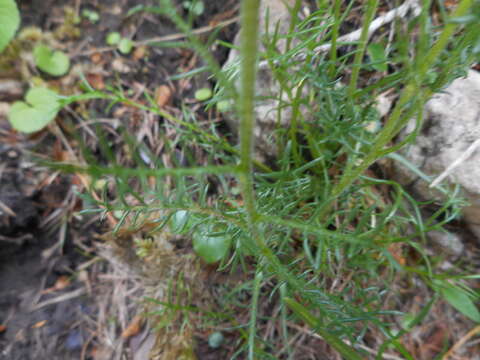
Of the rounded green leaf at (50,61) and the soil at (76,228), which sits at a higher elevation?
the rounded green leaf at (50,61)

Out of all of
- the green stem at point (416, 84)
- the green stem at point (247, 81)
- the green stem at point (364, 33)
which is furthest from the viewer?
the green stem at point (364, 33)

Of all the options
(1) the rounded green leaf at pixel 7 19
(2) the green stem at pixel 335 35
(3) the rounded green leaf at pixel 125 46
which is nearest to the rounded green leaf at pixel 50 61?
(1) the rounded green leaf at pixel 7 19

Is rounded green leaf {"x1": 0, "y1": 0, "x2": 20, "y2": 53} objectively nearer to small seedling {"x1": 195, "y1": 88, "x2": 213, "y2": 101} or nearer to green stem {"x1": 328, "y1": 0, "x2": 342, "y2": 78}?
small seedling {"x1": 195, "y1": 88, "x2": 213, "y2": 101}

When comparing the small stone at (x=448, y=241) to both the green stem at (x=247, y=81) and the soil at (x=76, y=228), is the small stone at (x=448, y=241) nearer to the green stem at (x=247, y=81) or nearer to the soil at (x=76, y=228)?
the soil at (x=76, y=228)

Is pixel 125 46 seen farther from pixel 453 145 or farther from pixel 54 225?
pixel 453 145

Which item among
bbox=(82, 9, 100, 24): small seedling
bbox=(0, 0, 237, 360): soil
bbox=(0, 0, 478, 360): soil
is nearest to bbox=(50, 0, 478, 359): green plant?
bbox=(0, 0, 478, 360): soil

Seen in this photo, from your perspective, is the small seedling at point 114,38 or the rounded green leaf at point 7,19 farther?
the small seedling at point 114,38
